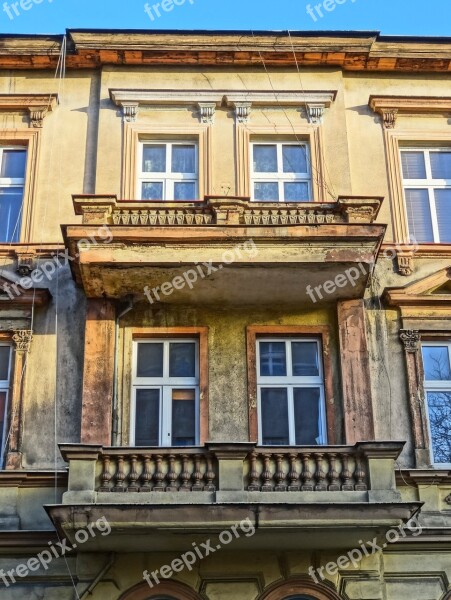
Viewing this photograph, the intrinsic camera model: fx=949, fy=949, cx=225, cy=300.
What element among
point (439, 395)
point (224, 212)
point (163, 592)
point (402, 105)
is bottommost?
point (163, 592)

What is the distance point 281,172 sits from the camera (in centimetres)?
1440

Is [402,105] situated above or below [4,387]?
above

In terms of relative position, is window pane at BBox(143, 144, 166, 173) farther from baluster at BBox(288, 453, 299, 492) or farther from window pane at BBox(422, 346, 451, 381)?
baluster at BBox(288, 453, 299, 492)

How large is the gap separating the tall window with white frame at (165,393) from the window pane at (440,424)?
3160mm

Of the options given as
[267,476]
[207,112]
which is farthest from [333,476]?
[207,112]

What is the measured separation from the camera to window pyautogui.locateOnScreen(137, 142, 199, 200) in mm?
14188

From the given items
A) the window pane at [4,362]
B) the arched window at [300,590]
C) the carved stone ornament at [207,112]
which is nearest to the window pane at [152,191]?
the carved stone ornament at [207,112]

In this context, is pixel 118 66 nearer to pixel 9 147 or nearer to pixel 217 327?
pixel 9 147

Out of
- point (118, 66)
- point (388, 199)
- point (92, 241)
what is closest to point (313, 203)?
point (388, 199)

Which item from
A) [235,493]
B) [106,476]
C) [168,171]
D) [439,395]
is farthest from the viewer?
[168,171]

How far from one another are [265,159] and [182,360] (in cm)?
355

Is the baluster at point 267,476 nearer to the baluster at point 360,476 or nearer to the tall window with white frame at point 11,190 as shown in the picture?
the baluster at point 360,476

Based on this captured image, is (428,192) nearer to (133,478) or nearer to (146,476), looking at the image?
(146,476)

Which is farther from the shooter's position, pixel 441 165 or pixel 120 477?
pixel 441 165
